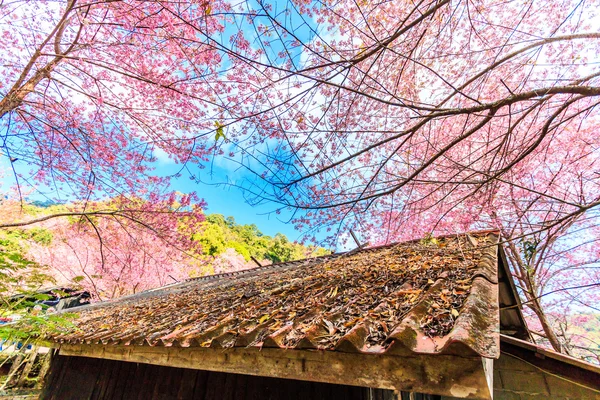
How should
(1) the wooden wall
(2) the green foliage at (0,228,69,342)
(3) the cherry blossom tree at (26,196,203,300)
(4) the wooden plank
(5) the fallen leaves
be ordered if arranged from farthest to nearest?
(3) the cherry blossom tree at (26,196,203,300)
(2) the green foliage at (0,228,69,342)
(4) the wooden plank
(1) the wooden wall
(5) the fallen leaves

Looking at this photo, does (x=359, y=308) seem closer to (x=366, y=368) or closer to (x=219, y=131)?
(x=366, y=368)

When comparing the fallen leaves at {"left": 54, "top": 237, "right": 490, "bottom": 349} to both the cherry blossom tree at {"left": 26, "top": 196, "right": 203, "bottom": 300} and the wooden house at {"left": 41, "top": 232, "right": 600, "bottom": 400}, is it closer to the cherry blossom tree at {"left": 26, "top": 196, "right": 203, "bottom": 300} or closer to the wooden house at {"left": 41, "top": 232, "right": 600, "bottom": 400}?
the wooden house at {"left": 41, "top": 232, "right": 600, "bottom": 400}

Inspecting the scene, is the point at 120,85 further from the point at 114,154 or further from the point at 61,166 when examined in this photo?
the point at 61,166

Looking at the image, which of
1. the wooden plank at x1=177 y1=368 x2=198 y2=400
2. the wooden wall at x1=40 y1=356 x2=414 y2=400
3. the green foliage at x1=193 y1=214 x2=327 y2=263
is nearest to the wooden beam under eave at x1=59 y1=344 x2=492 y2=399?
the wooden wall at x1=40 y1=356 x2=414 y2=400

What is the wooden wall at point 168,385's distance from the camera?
2.45 meters

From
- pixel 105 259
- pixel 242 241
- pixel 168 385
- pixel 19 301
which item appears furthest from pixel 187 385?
pixel 242 241

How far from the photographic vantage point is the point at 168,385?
11.1 feet

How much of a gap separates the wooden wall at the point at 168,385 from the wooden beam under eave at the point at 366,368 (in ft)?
2.79

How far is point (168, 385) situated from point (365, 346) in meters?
3.27

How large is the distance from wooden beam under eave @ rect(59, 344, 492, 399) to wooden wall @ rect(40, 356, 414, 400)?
2.79ft

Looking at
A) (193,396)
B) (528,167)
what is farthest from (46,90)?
(528,167)

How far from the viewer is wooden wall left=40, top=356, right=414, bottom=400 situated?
2.45 metres

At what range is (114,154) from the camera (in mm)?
6684

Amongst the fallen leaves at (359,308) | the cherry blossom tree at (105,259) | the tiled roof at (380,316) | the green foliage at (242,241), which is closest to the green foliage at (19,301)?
the tiled roof at (380,316)
